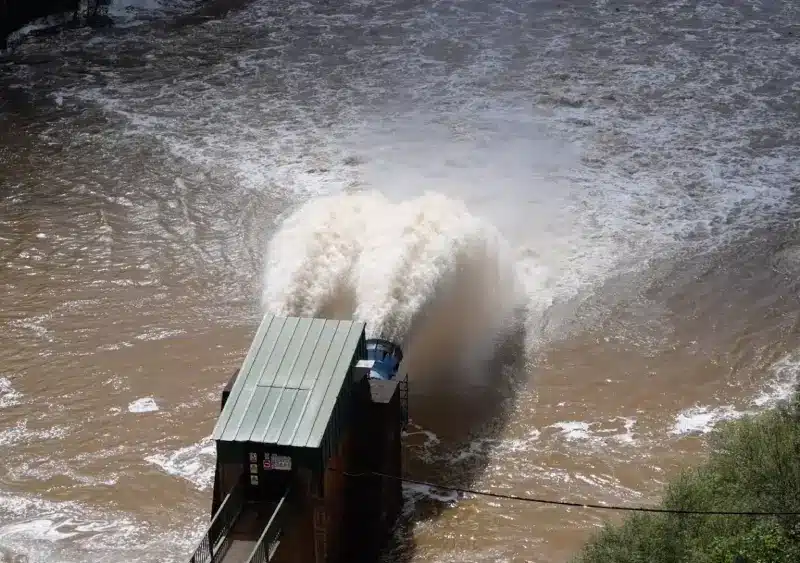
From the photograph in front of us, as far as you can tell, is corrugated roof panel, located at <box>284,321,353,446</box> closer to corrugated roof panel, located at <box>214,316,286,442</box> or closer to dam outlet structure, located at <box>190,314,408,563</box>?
dam outlet structure, located at <box>190,314,408,563</box>

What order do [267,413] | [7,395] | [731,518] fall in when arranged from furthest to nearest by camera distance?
1. [7,395]
2. [267,413]
3. [731,518]

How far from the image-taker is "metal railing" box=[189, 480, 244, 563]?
55.4ft

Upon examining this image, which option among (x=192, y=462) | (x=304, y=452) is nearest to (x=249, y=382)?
(x=304, y=452)

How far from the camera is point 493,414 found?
78.9ft

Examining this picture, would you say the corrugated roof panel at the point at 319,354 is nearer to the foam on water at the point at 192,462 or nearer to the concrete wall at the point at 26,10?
the foam on water at the point at 192,462

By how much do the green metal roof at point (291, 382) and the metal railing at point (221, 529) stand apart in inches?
37.9

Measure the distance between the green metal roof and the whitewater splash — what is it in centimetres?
385

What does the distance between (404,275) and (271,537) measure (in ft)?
28.1

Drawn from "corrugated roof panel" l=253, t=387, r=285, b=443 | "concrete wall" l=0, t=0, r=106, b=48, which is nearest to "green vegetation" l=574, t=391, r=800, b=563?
"corrugated roof panel" l=253, t=387, r=285, b=443

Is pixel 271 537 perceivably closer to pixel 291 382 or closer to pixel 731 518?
pixel 291 382

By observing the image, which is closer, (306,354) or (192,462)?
(306,354)

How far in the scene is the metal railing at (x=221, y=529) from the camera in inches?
664

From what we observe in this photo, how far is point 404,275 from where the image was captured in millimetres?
24641

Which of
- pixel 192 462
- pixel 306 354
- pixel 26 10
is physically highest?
pixel 306 354
